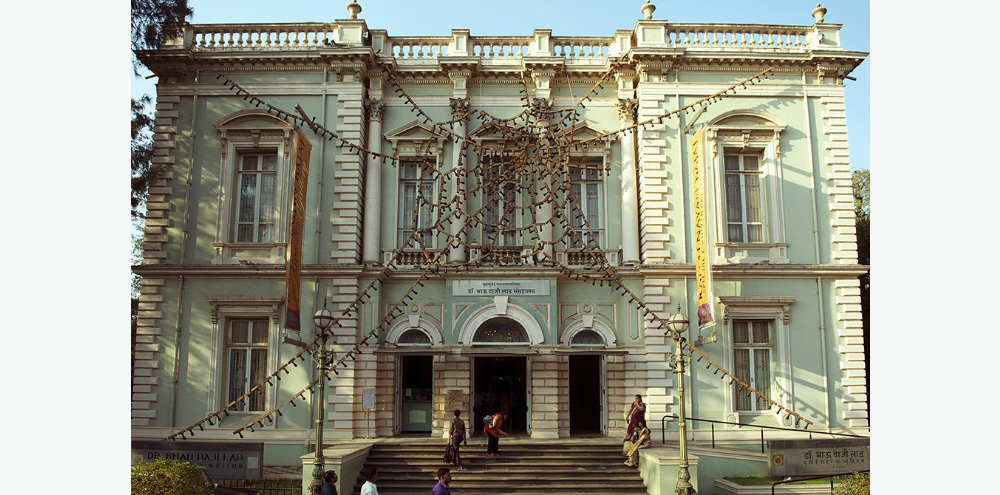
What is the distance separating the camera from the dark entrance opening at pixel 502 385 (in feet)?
56.9

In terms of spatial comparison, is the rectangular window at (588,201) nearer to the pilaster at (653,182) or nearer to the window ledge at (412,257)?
the pilaster at (653,182)

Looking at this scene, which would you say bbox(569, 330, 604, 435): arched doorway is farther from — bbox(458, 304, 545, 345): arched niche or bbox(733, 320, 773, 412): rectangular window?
bbox(733, 320, 773, 412): rectangular window

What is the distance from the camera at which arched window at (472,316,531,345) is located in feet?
54.4

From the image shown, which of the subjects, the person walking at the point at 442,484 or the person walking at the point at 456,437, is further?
the person walking at the point at 456,437

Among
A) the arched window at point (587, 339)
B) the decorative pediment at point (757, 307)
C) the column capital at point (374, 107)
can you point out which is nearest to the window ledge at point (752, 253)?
the decorative pediment at point (757, 307)

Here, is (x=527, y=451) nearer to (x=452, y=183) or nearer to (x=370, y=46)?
(x=452, y=183)

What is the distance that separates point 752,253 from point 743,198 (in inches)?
57.5

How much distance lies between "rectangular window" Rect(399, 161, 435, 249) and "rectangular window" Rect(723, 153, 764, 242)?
23.9 feet

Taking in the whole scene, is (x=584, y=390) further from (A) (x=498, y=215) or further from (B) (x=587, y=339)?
(A) (x=498, y=215)

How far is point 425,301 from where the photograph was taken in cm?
1673

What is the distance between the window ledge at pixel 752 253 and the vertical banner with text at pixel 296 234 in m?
9.61

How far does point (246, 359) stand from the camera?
642 inches

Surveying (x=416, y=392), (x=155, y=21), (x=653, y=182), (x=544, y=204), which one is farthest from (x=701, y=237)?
(x=155, y=21)

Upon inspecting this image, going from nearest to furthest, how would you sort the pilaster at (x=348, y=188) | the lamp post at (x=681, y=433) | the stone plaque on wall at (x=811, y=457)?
the lamp post at (x=681, y=433), the stone plaque on wall at (x=811, y=457), the pilaster at (x=348, y=188)
